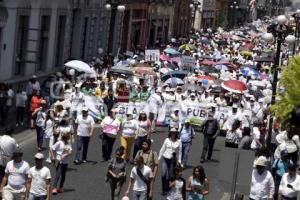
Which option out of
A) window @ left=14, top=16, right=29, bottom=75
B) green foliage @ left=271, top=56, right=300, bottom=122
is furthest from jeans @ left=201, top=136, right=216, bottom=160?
window @ left=14, top=16, right=29, bottom=75

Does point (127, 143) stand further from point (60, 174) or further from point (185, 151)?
point (60, 174)

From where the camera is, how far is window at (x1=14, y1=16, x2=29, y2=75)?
32.8m

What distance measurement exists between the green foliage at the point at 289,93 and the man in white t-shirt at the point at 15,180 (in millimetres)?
8637

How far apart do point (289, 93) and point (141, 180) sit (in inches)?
274

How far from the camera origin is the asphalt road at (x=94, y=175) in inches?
680

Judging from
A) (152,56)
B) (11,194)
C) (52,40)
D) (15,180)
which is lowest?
(11,194)

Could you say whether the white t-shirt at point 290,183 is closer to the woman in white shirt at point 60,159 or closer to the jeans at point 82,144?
the woman in white shirt at point 60,159

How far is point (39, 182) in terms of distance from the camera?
14062 mm

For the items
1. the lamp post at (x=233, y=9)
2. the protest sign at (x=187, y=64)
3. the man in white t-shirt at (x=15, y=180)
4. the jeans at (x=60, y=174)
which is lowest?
the jeans at (x=60, y=174)

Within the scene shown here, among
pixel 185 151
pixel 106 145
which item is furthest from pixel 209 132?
pixel 106 145

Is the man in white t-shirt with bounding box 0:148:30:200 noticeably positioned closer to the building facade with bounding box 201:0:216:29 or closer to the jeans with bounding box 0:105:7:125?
the jeans with bounding box 0:105:7:125

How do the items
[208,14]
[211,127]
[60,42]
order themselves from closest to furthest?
[211,127] < [60,42] < [208,14]

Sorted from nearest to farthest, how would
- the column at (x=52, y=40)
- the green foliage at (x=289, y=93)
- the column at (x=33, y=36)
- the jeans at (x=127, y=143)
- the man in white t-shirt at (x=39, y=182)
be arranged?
the man in white t-shirt at (x=39, y=182) → the jeans at (x=127, y=143) → the green foliage at (x=289, y=93) → the column at (x=33, y=36) → the column at (x=52, y=40)

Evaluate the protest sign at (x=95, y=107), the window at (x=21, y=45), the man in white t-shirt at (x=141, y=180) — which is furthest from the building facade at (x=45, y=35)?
the man in white t-shirt at (x=141, y=180)
